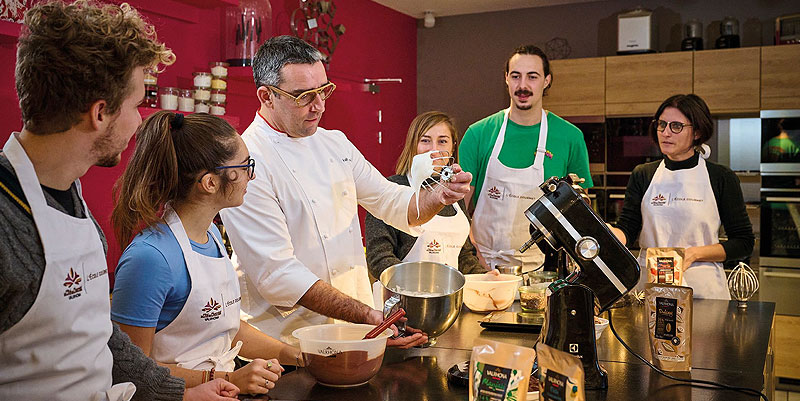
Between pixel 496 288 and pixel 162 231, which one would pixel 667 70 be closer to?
pixel 496 288

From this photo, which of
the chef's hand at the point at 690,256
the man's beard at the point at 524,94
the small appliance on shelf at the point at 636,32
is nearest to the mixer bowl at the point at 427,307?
the chef's hand at the point at 690,256

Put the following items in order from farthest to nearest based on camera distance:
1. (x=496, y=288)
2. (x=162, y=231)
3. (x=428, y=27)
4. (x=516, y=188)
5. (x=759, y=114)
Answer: (x=428, y=27)
(x=759, y=114)
(x=516, y=188)
(x=496, y=288)
(x=162, y=231)

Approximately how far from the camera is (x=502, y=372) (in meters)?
1.09

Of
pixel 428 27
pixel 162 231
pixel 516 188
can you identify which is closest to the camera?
pixel 162 231

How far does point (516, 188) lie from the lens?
123 inches

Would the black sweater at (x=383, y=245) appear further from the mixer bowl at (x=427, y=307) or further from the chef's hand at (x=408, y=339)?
the chef's hand at (x=408, y=339)

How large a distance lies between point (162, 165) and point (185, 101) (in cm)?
177

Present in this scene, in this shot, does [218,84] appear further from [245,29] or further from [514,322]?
[514,322]

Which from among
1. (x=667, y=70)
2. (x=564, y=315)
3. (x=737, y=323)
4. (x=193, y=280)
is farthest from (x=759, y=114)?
(x=193, y=280)

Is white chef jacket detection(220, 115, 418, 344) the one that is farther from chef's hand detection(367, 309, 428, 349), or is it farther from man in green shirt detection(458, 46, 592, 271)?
man in green shirt detection(458, 46, 592, 271)

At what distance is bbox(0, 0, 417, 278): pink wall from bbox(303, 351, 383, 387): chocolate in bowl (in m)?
1.91

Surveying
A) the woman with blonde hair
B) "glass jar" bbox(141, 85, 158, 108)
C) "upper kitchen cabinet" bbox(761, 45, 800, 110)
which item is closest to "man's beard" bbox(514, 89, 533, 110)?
the woman with blonde hair

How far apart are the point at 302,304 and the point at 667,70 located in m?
4.00

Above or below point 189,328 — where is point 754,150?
above
